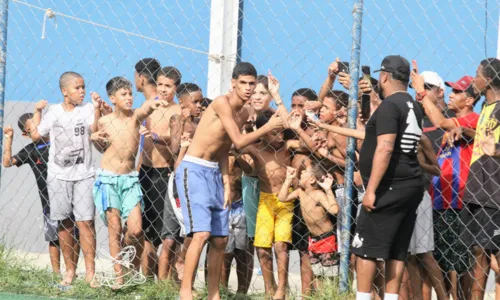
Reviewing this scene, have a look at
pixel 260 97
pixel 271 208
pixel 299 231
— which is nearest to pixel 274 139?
pixel 260 97

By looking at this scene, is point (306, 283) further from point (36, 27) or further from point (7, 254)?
point (36, 27)

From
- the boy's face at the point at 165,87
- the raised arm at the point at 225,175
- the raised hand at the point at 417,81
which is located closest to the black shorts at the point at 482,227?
the raised hand at the point at 417,81

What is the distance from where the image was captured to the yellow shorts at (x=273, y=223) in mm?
7020

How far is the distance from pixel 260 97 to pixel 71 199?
1.78m

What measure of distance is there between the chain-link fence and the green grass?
0.06 metres

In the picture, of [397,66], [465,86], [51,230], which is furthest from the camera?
[51,230]

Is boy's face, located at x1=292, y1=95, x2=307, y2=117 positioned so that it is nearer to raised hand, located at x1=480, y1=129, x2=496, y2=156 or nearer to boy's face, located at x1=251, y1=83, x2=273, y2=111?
boy's face, located at x1=251, y1=83, x2=273, y2=111

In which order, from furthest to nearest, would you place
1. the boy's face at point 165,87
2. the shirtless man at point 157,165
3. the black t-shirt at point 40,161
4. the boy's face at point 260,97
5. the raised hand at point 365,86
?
the black t-shirt at point 40,161
the boy's face at point 165,87
the shirtless man at point 157,165
the boy's face at point 260,97
the raised hand at point 365,86

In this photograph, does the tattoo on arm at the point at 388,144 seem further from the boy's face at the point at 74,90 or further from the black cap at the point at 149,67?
the boy's face at the point at 74,90

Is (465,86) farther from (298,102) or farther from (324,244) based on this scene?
(324,244)

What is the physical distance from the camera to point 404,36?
7.91 meters

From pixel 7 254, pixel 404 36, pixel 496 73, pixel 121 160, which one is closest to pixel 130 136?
pixel 121 160

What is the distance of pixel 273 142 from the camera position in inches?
281

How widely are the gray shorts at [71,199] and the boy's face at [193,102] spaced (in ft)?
3.23
